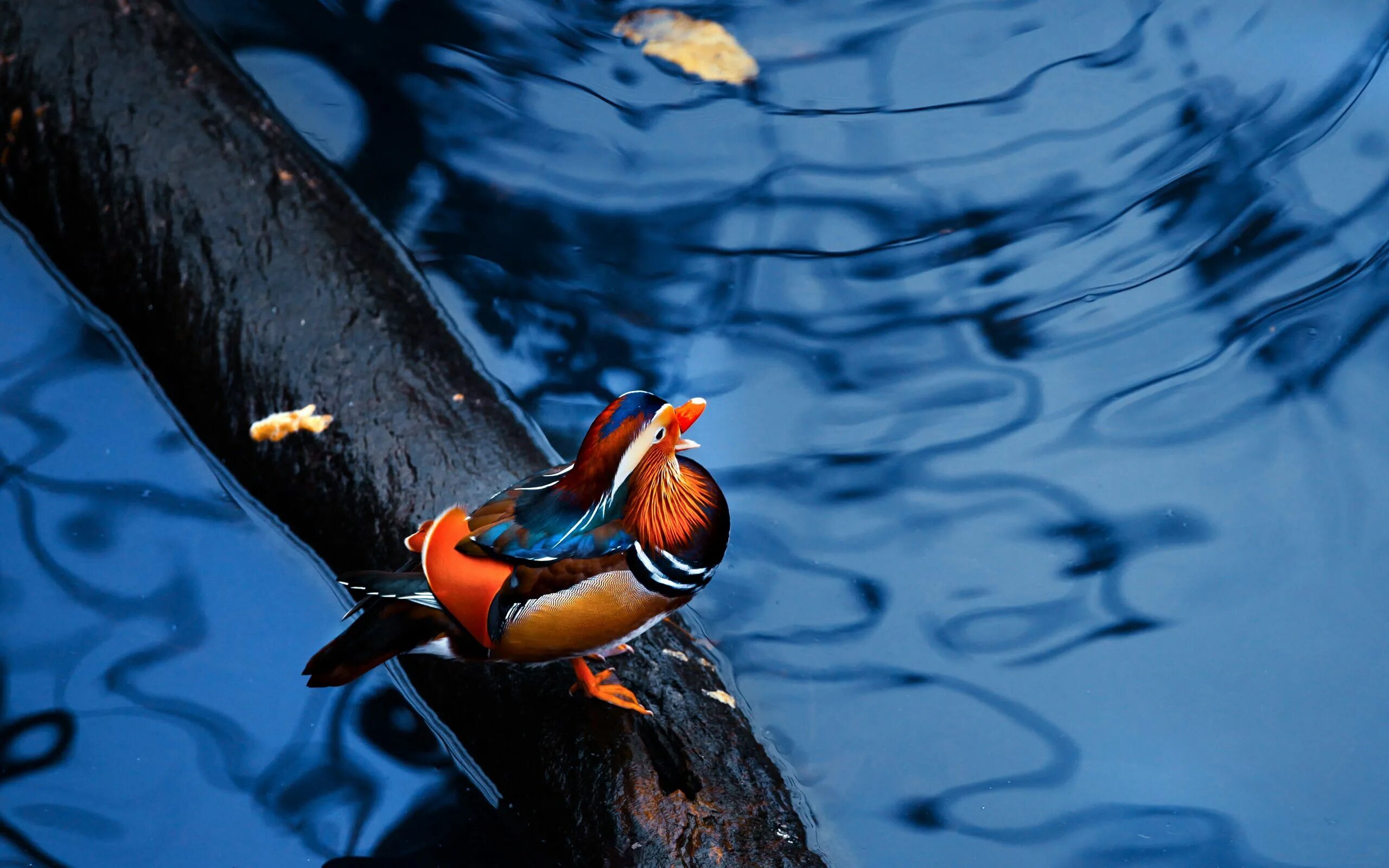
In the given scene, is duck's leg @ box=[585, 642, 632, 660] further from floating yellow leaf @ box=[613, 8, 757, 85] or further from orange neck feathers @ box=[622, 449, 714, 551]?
floating yellow leaf @ box=[613, 8, 757, 85]

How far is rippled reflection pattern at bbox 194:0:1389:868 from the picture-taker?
9.12 feet

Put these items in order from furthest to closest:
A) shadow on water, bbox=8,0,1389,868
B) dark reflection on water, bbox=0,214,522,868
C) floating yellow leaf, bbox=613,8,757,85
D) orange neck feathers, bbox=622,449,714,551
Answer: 1. floating yellow leaf, bbox=613,8,757,85
2. shadow on water, bbox=8,0,1389,868
3. dark reflection on water, bbox=0,214,522,868
4. orange neck feathers, bbox=622,449,714,551

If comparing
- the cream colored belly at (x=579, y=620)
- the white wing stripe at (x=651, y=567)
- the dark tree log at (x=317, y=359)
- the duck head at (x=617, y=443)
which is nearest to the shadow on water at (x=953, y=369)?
the dark tree log at (x=317, y=359)

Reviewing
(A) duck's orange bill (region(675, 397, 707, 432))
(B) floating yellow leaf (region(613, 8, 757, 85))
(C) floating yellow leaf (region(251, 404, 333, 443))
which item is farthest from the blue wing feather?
(B) floating yellow leaf (region(613, 8, 757, 85))

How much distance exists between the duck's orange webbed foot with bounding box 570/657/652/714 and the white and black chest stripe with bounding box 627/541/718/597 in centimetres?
20

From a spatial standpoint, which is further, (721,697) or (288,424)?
(288,424)

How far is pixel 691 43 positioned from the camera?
4.28 metres

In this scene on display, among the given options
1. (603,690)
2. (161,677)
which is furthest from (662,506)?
(161,677)

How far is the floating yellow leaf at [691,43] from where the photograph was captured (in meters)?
4.19

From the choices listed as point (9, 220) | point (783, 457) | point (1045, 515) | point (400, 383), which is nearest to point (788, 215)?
point (783, 457)

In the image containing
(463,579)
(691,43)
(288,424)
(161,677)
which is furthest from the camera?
(691,43)

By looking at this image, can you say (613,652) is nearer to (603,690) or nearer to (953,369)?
(603,690)

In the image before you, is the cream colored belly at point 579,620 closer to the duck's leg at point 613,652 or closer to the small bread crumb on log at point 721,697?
the duck's leg at point 613,652

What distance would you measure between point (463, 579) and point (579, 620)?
0.23m
